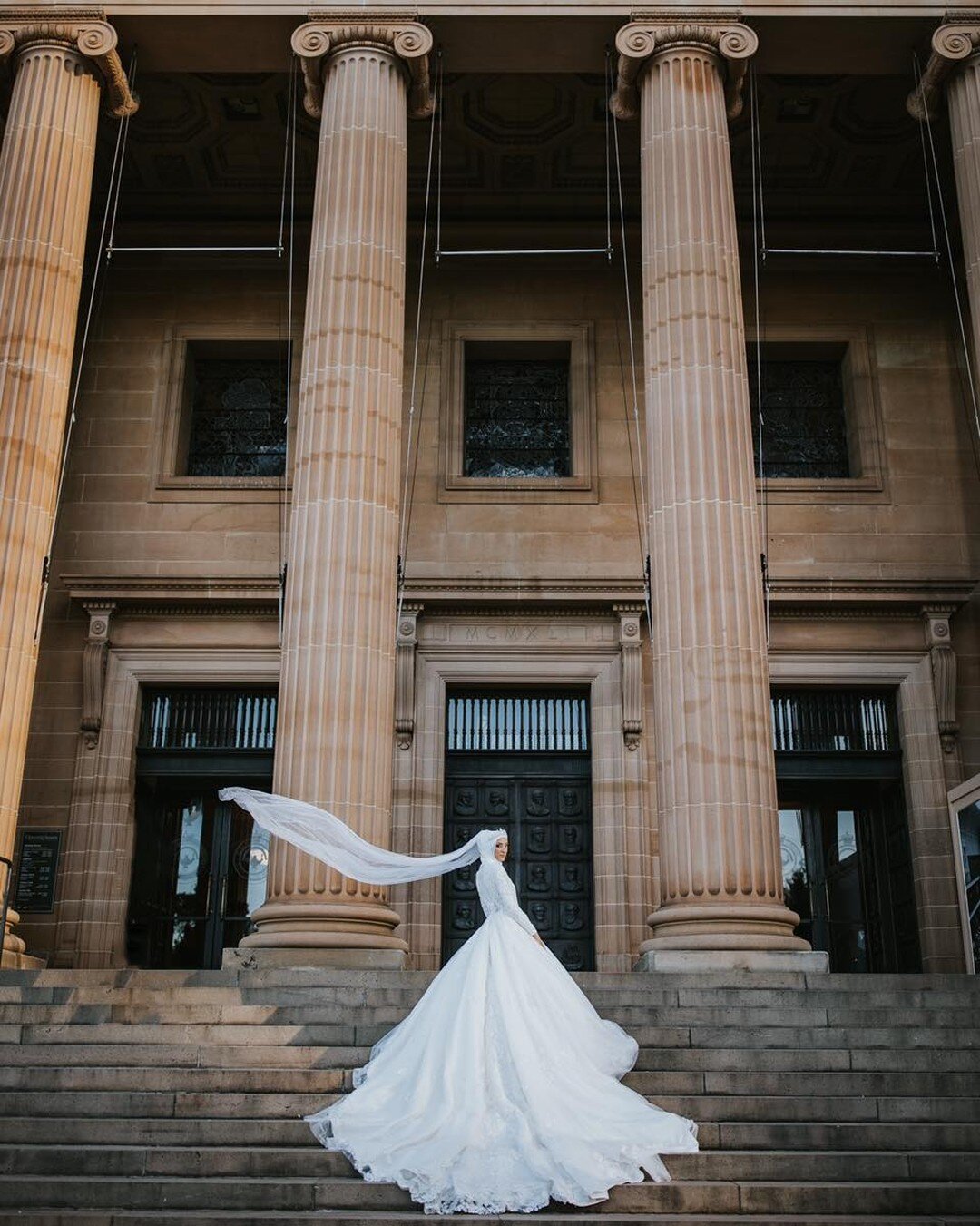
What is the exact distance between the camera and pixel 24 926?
16000 mm

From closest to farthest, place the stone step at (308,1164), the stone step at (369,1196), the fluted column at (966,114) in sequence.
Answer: the stone step at (369,1196) → the stone step at (308,1164) → the fluted column at (966,114)

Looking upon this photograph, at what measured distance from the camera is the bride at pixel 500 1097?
704cm

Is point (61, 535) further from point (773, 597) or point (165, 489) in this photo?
point (773, 597)

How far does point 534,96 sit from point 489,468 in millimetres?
5017

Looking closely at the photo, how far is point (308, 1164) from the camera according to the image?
7.53m

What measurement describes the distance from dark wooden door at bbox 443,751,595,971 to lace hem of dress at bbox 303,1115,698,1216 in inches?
358

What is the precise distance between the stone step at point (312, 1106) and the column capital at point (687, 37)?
11130 millimetres

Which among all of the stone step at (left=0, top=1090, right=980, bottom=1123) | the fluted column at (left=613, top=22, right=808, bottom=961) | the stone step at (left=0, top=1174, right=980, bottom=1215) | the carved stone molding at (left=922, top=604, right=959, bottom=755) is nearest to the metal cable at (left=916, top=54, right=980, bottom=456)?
the carved stone molding at (left=922, top=604, right=959, bottom=755)

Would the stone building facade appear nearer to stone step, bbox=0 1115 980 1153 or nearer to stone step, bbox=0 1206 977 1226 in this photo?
stone step, bbox=0 1115 980 1153

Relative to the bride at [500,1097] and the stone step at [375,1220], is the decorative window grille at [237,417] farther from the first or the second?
the stone step at [375,1220]

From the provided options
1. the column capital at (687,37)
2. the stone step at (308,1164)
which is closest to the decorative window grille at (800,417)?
the column capital at (687,37)

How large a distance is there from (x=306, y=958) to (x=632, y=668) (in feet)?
23.0

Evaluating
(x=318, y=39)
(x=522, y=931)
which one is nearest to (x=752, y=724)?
(x=522, y=931)

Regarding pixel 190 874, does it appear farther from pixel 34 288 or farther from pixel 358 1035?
pixel 358 1035
